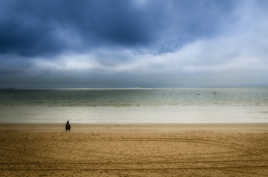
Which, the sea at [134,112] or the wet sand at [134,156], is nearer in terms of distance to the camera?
the wet sand at [134,156]

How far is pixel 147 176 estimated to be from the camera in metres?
6.72

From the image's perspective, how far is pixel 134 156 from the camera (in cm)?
→ 877

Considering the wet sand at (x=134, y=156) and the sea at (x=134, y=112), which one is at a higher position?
the sea at (x=134, y=112)

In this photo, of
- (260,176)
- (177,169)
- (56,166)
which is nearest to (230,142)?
(260,176)

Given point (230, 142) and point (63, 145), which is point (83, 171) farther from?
point (230, 142)

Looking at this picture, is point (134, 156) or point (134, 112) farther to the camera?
point (134, 112)

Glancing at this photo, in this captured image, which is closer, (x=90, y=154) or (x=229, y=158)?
(x=229, y=158)

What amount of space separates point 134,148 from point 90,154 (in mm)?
2288

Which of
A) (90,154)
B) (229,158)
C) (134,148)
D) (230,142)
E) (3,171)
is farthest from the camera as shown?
(230,142)

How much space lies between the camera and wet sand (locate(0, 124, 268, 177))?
23.4ft

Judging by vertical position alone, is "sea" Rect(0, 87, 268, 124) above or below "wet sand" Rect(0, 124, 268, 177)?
above

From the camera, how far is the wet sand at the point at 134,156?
23.4 feet

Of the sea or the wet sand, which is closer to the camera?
the wet sand

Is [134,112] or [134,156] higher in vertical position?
[134,112]
